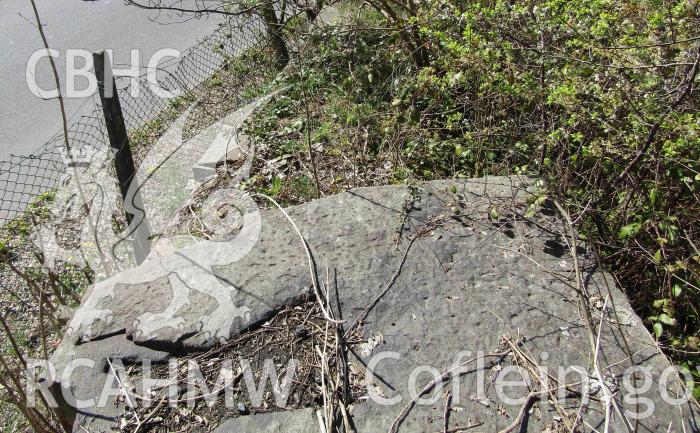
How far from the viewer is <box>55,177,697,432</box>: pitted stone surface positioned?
2644 millimetres

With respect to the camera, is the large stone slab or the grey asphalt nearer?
the large stone slab

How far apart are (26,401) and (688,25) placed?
4.21 m

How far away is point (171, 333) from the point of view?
9.70ft

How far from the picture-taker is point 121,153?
427 centimetres

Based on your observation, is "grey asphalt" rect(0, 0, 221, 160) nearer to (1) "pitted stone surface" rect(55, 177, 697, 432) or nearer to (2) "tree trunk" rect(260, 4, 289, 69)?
(2) "tree trunk" rect(260, 4, 289, 69)

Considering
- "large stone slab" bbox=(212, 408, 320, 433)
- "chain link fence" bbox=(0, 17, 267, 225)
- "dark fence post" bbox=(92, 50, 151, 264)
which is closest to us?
"large stone slab" bbox=(212, 408, 320, 433)

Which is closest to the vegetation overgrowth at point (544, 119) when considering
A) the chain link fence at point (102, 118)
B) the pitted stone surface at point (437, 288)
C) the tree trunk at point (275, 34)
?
the pitted stone surface at point (437, 288)

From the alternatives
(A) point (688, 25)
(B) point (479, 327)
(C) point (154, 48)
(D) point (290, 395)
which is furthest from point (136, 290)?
(C) point (154, 48)

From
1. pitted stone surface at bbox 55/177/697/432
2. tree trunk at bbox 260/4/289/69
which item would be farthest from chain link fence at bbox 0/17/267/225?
pitted stone surface at bbox 55/177/697/432

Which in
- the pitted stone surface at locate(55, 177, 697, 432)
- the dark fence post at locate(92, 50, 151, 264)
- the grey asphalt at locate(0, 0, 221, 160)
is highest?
the grey asphalt at locate(0, 0, 221, 160)

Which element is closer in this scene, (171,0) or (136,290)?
(136,290)

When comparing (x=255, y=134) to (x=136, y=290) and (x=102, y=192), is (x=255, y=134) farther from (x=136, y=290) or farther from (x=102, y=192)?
(x=136, y=290)

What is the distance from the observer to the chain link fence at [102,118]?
5.67 meters

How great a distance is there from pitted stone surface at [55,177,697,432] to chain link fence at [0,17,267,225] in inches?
95.0
